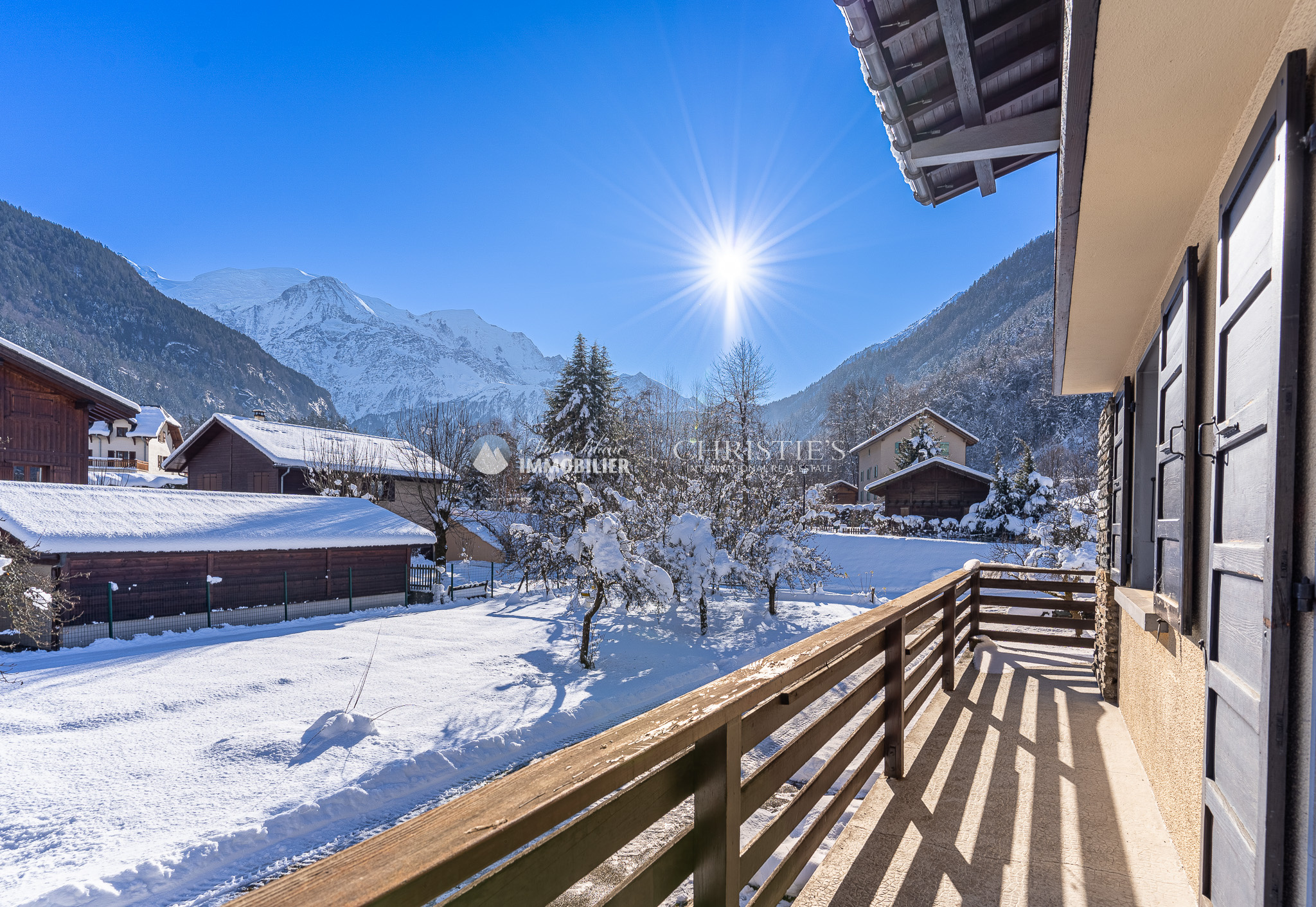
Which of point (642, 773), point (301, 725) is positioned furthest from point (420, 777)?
point (642, 773)

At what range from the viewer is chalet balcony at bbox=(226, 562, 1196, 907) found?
0.80m

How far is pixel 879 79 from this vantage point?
290 centimetres

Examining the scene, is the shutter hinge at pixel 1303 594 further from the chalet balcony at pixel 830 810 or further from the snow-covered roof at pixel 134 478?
the snow-covered roof at pixel 134 478

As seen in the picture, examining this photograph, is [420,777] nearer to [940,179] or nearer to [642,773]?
[642,773]

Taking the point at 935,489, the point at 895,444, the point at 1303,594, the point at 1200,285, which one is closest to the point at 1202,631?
the point at 1303,594

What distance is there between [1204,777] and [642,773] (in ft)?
6.45

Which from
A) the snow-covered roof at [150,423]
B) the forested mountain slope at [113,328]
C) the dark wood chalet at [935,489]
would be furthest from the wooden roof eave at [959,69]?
the forested mountain slope at [113,328]

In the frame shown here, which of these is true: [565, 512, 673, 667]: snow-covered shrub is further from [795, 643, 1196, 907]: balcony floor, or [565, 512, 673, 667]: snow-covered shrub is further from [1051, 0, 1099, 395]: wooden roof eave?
[1051, 0, 1099, 395]: wooden roof eave

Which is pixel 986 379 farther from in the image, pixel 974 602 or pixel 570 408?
pixel 974 602

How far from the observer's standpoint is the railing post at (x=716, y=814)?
1.42 meters

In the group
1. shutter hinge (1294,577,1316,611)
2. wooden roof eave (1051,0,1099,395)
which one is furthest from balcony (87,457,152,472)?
shutter hinge (1294,577,1316,611)

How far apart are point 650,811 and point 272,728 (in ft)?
28.8

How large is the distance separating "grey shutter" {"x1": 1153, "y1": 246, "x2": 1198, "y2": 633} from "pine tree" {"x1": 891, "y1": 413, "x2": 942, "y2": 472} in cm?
3073

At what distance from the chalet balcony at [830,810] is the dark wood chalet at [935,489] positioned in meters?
24.4
